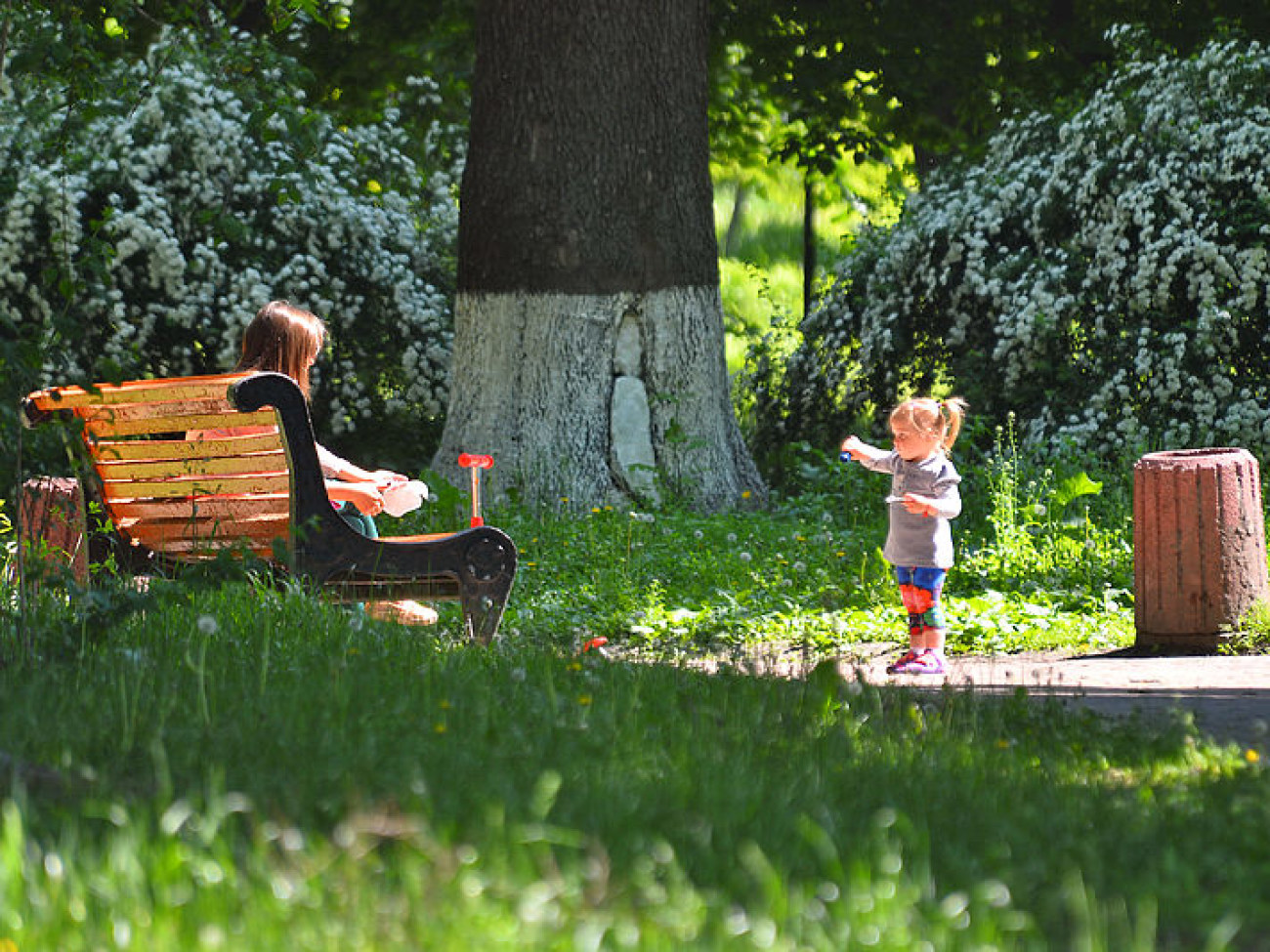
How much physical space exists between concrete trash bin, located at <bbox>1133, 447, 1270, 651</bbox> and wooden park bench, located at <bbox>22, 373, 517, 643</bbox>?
281 centimetres

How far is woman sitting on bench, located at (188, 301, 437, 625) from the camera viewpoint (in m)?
6.49

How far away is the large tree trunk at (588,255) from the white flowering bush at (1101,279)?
219 cm

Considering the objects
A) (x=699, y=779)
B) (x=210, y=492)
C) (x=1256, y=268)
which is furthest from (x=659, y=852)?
(x=1256, y=268)

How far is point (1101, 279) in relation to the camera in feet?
37.3

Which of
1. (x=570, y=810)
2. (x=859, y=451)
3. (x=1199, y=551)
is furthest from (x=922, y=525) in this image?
(x=570, y=810)

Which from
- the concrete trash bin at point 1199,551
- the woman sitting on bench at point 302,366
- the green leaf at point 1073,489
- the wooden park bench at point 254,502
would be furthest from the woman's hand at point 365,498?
the green leaf at point 1073,489

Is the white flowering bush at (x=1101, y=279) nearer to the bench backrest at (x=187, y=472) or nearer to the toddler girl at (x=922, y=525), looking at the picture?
the toddler girl at (x=922, y=525)

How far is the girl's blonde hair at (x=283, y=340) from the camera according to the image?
658 cm

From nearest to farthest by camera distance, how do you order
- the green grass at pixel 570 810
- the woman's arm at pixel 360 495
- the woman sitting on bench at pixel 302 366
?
the green grass at pixel 570 810 → the woman's arm at pixel 360 495 → the woman sitting on bench at pixel 302 366

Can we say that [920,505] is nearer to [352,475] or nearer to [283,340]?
[352,475]

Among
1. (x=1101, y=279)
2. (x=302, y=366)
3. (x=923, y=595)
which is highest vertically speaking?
(x=1101, y=279)

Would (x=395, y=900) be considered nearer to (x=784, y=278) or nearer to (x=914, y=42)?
(x=914, y=42)

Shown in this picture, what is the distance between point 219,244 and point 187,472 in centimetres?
675

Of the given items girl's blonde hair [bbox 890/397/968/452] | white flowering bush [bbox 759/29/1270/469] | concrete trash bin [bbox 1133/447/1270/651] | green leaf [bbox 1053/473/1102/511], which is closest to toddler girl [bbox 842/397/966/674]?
girl's blonde hair [bbox 890/397/968/452]
